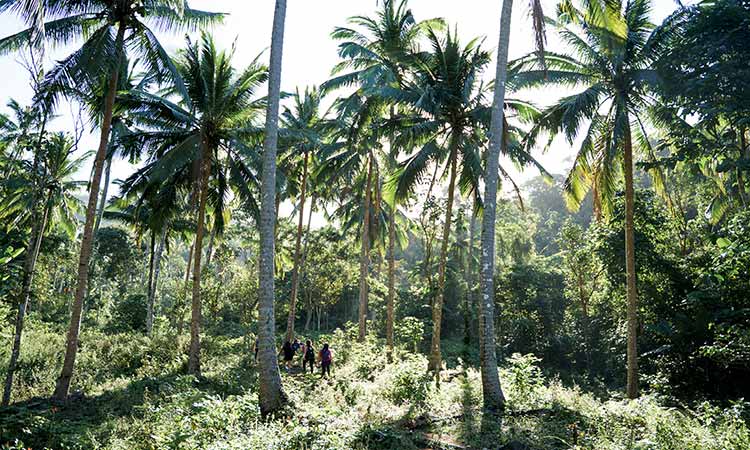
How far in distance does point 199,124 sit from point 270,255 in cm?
783

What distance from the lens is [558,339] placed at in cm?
2420

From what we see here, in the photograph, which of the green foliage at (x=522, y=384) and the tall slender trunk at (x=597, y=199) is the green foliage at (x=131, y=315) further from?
the tall slender trunk at (x=597, y=199)

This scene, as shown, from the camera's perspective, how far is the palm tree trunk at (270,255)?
8.82 meters

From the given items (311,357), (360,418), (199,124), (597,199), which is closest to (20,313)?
(199,124)

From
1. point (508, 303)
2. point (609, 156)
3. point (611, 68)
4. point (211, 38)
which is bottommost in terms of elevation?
point (508, 303)

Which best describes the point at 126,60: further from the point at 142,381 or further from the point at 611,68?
the point at 611,68

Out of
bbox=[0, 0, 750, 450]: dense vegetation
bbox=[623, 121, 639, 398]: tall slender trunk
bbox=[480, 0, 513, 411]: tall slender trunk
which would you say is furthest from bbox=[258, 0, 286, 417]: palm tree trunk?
bbox=[623, 121, 639, 398]: tall slender trunk

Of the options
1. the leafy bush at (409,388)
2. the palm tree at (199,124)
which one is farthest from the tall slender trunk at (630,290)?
the palm tree at (199,124)

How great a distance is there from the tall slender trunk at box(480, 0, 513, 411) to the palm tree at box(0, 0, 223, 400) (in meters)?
8.10

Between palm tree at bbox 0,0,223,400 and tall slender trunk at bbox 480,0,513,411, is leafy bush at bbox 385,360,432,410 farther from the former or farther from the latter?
palm tree at bbox 0,0,223,400

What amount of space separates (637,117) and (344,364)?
12.9 metres

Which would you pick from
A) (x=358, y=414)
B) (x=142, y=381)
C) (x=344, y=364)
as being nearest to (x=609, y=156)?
(x=358, y=414)

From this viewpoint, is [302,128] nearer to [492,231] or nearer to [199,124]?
[199,124]

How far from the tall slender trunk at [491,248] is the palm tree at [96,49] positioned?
8.10 meters
